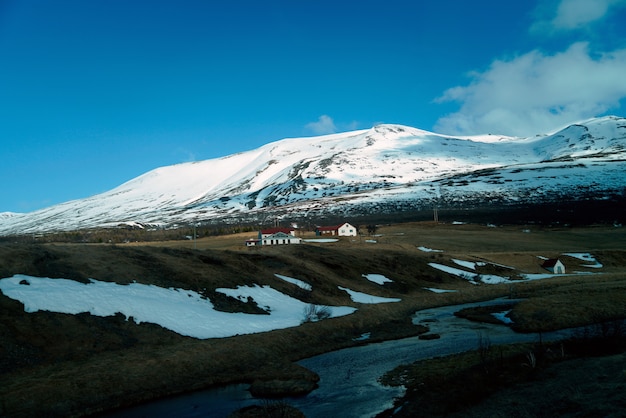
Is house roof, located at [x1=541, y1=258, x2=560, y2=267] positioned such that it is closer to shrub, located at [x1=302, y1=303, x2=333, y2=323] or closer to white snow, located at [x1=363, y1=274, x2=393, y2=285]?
white snow, located at [x1=363, y1=274, x2=393, y2=285]

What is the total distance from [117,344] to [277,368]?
33.0 feet

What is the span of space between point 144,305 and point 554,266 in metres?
76.0

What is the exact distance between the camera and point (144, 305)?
34906mm

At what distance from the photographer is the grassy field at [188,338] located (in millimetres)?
23812

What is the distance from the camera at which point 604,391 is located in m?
16.8

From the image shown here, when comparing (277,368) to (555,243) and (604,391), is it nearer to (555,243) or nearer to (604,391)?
(604,391)

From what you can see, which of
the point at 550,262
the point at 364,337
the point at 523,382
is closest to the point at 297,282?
the point at 364,337

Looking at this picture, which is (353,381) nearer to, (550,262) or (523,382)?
(523,382)

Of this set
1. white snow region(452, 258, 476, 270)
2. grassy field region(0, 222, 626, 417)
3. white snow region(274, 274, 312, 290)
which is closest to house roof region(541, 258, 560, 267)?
white snow region(452, 258, 476, 270)

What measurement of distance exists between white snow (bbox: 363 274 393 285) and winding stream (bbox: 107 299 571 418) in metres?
22.2

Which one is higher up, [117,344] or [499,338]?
[117,344]

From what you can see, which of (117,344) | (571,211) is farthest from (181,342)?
(571,211)

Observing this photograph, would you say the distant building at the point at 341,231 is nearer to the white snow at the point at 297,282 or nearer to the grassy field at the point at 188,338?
the grassy field at the point at 188,338

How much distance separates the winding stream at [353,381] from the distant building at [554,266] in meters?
52.9
